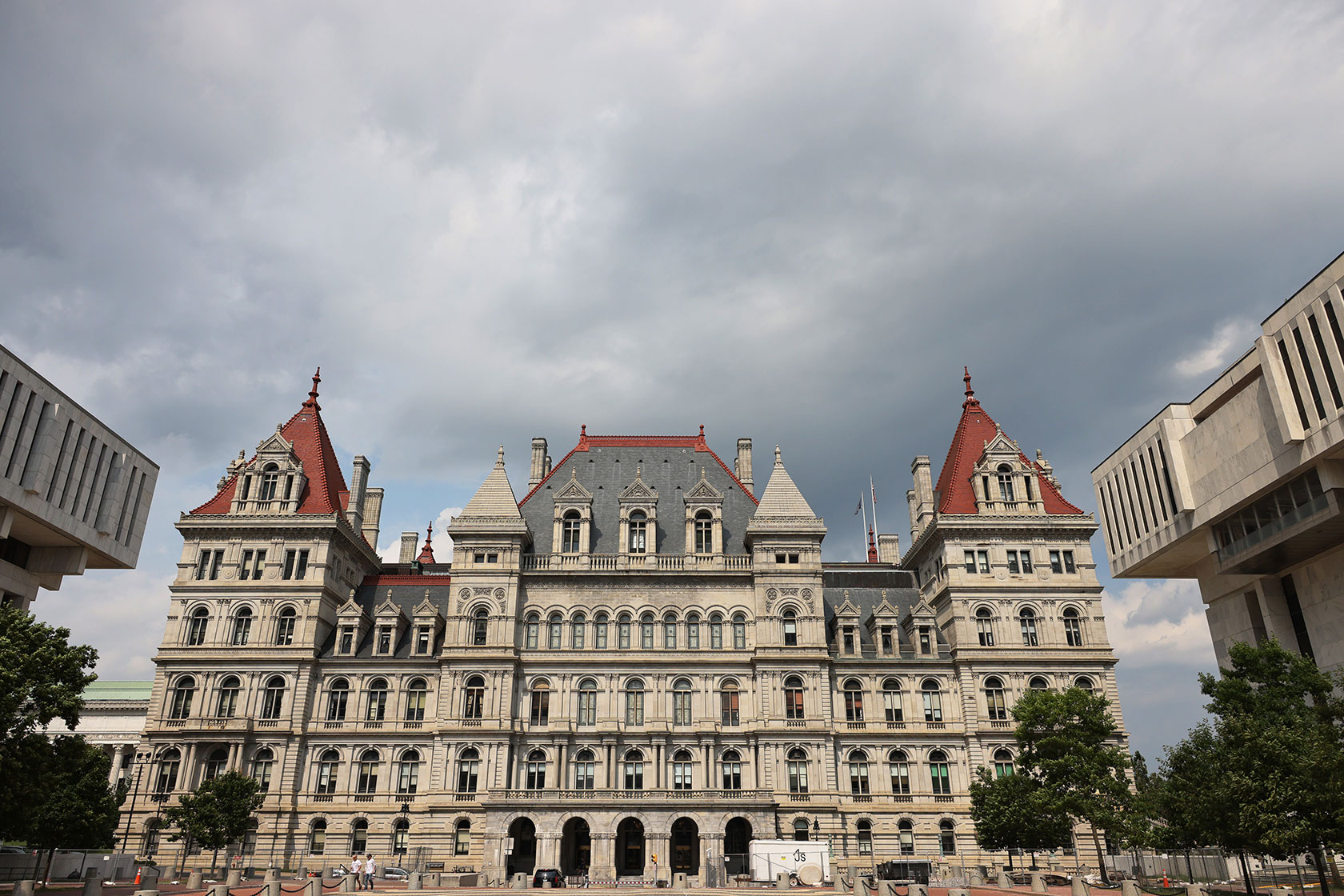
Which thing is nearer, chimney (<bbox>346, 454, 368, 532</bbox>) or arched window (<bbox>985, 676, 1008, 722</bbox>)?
arched window (<bbox>985, 676, 1008, 722</bbox>)

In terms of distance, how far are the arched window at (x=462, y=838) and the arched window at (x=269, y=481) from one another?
25875 mm

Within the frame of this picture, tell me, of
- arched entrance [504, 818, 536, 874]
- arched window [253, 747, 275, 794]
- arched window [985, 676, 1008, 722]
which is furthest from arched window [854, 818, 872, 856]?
arched window [253, 747, 275, 794]

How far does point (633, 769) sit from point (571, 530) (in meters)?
16.3

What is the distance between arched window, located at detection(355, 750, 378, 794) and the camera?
5806 centimetres

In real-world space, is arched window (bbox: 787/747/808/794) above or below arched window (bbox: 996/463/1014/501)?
below

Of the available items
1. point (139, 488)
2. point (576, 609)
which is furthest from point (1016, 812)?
point (139, 488)

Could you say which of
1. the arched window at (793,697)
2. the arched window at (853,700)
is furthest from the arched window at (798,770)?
the arched window at (853,700)

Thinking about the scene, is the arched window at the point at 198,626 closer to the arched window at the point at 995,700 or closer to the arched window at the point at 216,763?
the arched window at the point at 216,763

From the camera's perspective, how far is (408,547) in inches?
3157

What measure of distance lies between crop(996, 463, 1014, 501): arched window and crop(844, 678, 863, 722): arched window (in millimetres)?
16575

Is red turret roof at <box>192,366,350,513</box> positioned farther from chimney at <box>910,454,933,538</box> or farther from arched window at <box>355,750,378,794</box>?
chimney at <box>910,454,933,538</box>

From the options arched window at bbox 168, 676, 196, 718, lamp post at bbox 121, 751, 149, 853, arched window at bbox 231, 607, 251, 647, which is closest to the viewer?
lamp post at bbox 121, 751, 149, 853

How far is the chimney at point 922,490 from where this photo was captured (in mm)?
69750

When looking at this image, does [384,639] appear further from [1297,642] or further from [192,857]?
[1297,642]
